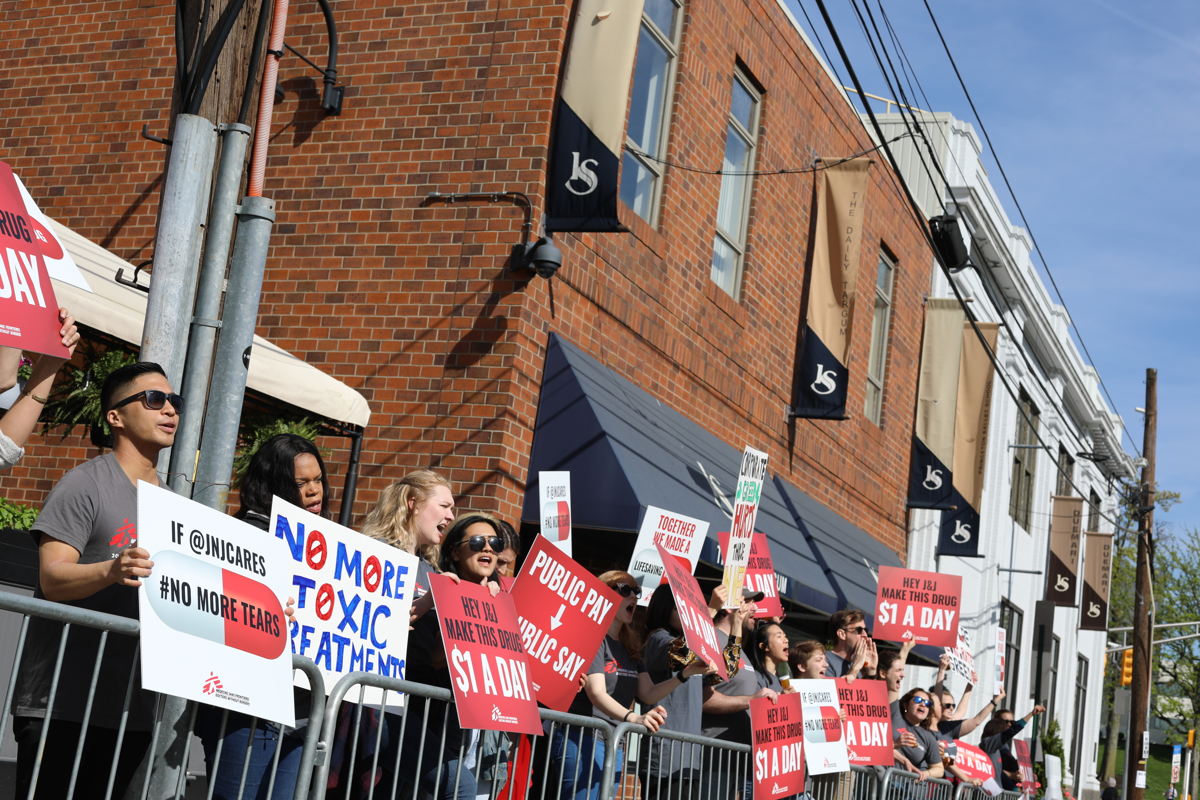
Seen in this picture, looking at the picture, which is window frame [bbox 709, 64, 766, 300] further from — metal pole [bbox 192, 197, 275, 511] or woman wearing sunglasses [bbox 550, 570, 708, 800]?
metal pole [bbox 192, 197, 275, 511]

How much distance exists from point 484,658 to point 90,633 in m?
1.56

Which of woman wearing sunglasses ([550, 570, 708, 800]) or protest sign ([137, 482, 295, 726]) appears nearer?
protest sign ([137, 482, 295, 726])

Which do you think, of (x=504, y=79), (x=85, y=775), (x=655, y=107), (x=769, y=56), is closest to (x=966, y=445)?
(x=769, y=56)

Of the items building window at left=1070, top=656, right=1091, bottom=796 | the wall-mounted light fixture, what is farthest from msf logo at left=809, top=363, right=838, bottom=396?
building window at left=1070, top=656, right=1091, bottom=796

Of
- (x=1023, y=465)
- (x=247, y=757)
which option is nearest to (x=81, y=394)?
(x=247, y=757)

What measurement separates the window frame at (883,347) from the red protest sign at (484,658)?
1282 centimetres

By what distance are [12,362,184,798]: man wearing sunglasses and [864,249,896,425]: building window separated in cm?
1417

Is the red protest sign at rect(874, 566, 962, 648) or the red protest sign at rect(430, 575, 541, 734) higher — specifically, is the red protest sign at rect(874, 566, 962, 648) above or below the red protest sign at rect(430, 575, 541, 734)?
above

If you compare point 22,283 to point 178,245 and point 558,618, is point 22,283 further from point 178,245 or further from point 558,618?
point 558,618

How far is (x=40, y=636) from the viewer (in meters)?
4.09

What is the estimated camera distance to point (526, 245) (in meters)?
10.3

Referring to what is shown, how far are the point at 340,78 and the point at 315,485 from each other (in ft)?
22.3

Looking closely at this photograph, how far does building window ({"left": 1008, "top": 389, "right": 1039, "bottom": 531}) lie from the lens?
2755cm

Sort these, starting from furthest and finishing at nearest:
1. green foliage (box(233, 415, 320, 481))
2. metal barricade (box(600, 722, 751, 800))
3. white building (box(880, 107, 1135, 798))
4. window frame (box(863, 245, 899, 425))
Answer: white building (box(880, 107, 1135, 798)), window frame (box(863, 245, 899, 425)), green foliage (box(233, 415, 320, 481)), metal barricade (box(600, 722, 751, 800))
